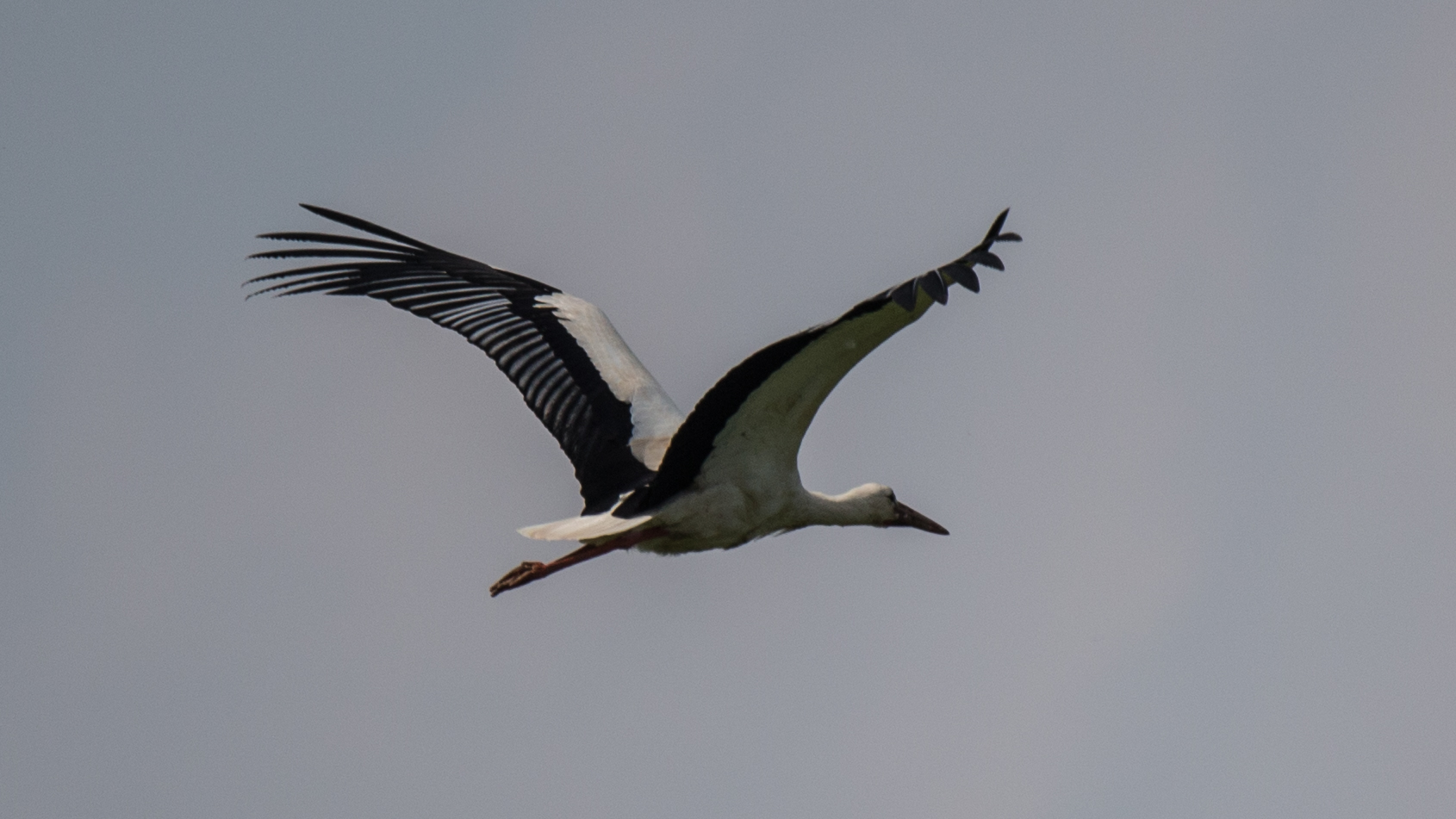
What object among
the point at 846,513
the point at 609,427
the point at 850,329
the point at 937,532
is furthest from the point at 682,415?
the point at 850,329

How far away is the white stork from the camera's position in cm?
830

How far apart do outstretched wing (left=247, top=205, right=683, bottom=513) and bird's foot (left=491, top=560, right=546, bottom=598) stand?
0.54 meters

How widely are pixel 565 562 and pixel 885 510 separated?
2416 millimetres

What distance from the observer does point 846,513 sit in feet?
35.7

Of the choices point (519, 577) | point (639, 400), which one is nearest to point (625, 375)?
point (639, 400)

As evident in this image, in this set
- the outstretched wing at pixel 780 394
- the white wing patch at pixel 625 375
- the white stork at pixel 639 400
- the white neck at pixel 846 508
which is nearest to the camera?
the outstretched wing at pixel 780 394

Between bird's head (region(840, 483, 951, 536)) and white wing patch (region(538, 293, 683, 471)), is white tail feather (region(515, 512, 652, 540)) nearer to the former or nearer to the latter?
white wing patch (region(538, 293, 683, 471))

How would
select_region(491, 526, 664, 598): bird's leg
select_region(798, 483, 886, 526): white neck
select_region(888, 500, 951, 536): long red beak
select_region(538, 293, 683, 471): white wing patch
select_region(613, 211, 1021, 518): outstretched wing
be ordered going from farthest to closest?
select_region(888, 500, 951, 536): long red beak < select_region(538, 293, 683, 471): white wing patch < select_region(798, 483, 886, 526): white neck < select_region(491, 526, 664, 598): bird's leg < select_region(613, 211, 1021, 518): outstretched wing

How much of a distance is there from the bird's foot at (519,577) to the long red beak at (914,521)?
2653mm

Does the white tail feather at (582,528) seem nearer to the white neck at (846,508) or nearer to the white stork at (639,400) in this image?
the white stork at (639,400)

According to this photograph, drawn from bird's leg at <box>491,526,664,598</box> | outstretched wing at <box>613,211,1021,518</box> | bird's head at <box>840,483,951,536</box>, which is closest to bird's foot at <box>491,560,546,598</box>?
bird's leg at <box>491,526,664,598</box>

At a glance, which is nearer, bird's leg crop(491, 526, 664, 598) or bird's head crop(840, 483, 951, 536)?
bird's leg crop(491, 526, 664, 598)

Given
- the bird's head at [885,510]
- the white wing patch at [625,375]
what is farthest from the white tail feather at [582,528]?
the bird's head at [885,510]

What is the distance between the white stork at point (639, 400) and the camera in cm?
830
